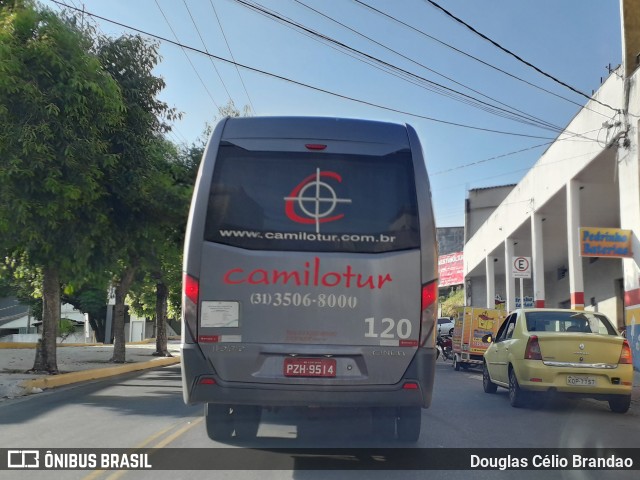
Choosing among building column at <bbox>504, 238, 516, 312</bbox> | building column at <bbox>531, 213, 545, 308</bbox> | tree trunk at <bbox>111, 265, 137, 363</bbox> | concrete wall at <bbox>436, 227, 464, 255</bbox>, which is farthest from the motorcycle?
concrete wall at <bbox>436, 227, 464, 255</bbox>

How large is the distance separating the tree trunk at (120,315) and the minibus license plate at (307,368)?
16802 millimetres

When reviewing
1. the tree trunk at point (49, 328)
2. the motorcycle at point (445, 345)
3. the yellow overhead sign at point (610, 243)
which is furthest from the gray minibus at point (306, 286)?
the motorcycle at point (445, 345)

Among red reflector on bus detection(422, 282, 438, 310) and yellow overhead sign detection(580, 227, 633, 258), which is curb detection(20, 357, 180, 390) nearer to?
red reflector on bus detection(422, 282, 438, 310)

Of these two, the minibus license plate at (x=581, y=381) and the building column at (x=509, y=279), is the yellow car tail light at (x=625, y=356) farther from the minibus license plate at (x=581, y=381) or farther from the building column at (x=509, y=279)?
the building column at (x=509, y=279)

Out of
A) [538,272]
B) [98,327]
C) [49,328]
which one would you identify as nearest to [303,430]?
[49,328]

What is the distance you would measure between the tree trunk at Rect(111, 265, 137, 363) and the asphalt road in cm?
977

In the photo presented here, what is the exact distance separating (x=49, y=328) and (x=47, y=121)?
5667mm

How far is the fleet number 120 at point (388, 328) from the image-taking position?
18.8ft

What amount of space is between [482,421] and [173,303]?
28316 mm

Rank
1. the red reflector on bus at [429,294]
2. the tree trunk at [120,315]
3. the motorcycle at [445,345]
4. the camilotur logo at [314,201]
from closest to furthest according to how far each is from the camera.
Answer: the red reflector on bus at [429,294] → the camilotur logo at [314,201] → the tree trunk at [120,315] → the motorcycle at [445,345]

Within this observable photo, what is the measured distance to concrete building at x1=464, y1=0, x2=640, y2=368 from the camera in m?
16.6

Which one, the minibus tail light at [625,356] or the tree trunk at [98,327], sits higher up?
the minibus tail light at [625,356]

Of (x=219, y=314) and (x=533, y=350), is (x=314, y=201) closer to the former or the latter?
(x=219, y=314)

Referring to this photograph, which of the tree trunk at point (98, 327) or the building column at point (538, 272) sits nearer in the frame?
the building column at point (538, 272)
